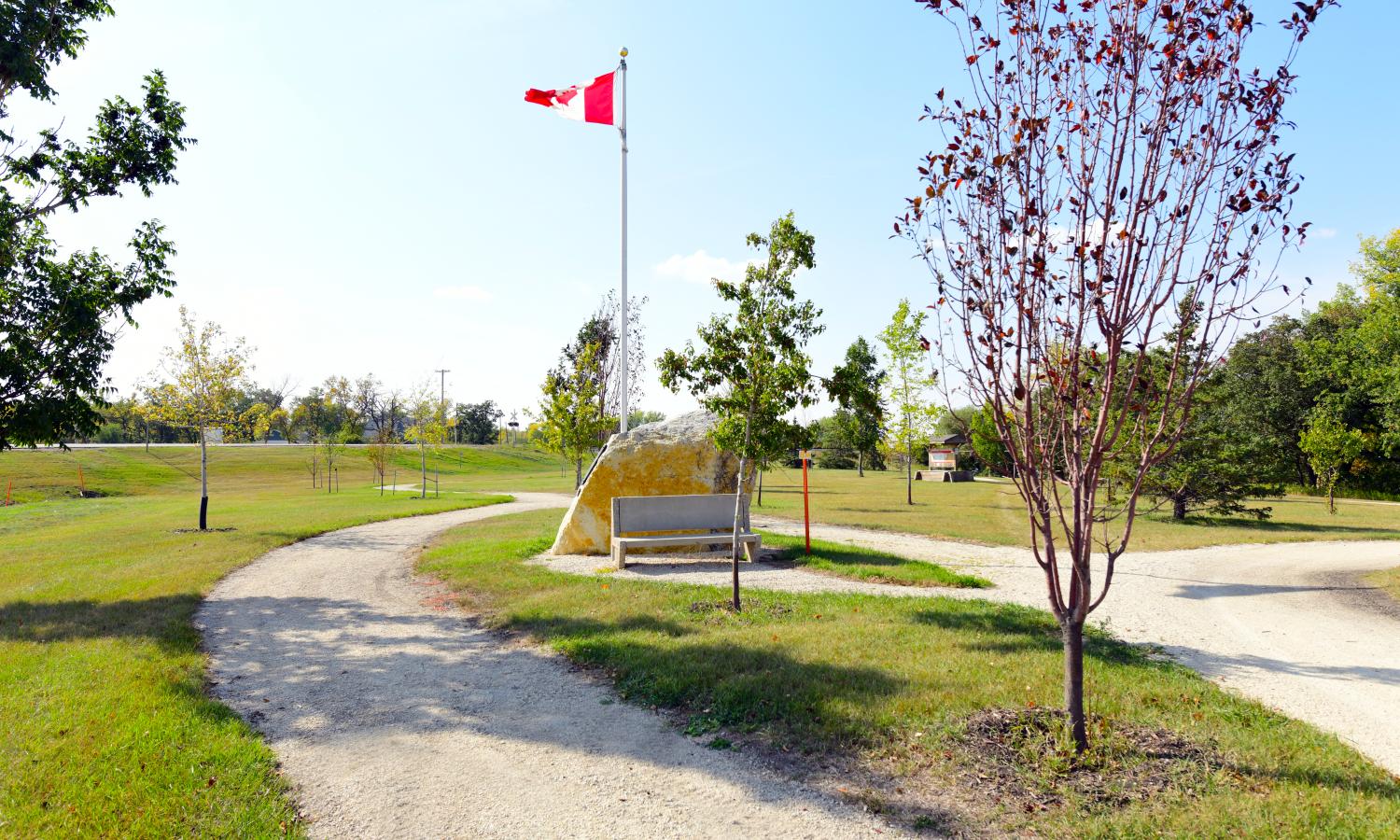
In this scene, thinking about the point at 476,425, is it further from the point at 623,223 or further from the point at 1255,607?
the point at 1255,607

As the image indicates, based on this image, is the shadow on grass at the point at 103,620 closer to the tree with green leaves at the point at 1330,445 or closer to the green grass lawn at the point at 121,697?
the green grass lawn at the point at 121,697

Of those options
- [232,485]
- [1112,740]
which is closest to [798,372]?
[1112,740]

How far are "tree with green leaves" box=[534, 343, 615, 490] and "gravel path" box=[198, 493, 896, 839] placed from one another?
13676 mm

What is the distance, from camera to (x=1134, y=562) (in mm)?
13617

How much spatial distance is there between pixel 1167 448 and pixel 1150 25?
91.5 inches

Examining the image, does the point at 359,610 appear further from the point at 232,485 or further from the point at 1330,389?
A: the point at 1330,389

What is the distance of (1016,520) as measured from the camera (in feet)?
74.5

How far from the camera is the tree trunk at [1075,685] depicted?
176 inches

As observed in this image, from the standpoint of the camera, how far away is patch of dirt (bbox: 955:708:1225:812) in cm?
409

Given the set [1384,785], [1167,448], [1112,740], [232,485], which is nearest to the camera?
[1167,448]

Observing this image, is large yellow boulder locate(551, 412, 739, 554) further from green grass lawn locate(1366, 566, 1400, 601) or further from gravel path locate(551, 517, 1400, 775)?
green grass lawn locate(1366, 566, 1400, 601)

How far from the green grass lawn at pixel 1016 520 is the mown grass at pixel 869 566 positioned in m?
4.70

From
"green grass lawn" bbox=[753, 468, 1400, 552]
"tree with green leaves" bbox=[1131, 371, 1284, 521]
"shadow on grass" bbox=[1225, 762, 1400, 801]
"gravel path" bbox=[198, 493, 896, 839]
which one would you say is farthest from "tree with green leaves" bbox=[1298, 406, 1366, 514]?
"gravel path" bbox=[198, 493, 896, 839]

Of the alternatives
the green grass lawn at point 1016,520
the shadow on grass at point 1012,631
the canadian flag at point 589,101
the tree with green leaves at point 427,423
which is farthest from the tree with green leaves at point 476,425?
the shadow on grass at point 1012,631
